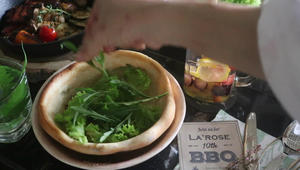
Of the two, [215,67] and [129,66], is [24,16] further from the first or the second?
[215,67]

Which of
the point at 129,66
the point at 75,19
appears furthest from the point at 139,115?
the point at 75,19

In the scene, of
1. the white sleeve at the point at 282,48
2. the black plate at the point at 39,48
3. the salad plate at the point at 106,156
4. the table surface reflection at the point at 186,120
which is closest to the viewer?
the white sleeve at the point at 282,48

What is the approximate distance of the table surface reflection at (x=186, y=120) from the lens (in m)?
0.72

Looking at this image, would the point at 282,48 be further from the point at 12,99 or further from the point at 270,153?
the point at 12,99

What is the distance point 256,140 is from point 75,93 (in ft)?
1.43

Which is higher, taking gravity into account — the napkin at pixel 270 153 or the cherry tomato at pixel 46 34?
the cherry tomato at pixel 46 34

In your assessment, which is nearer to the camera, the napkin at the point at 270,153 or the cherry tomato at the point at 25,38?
the napkin at the point at 270,153

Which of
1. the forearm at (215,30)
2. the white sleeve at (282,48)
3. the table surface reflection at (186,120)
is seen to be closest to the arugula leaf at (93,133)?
the table surface reflection at (186,120)

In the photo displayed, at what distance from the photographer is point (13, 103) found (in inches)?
27.3

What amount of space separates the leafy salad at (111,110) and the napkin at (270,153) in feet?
0.64

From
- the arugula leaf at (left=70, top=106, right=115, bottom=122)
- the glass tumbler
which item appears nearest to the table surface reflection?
the glass tumbler

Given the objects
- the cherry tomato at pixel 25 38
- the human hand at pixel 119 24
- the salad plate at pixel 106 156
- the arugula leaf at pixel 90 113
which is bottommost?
the salad plate at pixel 106 156

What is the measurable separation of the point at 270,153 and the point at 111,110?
0.37m

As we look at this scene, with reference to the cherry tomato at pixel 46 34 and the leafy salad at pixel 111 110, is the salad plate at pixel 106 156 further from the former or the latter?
the cherry tomato at pixel 46 34
